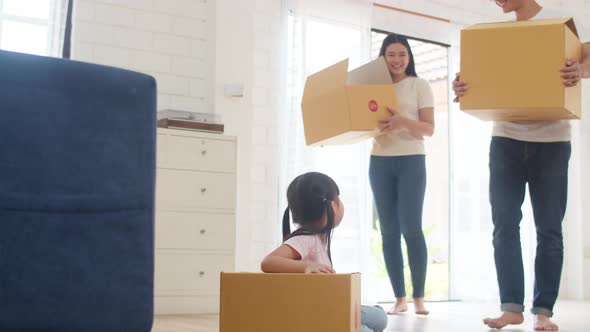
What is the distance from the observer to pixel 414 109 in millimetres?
3164

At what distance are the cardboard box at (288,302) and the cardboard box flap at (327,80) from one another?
1.40 meters

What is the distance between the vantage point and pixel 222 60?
3.80m

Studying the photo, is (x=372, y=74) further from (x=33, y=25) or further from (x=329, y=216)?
(x=33, y=25)

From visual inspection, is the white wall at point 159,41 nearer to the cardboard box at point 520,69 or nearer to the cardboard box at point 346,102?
the cardboard box at point 346,102

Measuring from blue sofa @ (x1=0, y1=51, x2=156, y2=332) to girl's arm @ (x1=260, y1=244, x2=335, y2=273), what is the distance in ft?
1.99

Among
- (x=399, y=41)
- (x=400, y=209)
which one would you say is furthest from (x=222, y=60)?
(x=400, y=209)

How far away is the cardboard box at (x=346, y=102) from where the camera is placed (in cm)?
283

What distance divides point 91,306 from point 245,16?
3022mm

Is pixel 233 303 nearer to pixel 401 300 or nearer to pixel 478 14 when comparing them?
pixel 401 300

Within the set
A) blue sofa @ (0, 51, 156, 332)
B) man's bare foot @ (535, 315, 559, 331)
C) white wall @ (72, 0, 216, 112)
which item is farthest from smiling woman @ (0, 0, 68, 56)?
blue sofa @ (0, 51, 156, 332)

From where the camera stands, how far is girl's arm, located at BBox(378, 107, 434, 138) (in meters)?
2.91

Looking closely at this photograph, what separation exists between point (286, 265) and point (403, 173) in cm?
152

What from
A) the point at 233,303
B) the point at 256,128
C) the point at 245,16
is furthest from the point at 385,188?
the point at 233,303

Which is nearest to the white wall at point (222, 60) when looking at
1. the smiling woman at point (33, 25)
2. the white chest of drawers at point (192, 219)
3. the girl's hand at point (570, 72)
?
the smiling woman at point (33, 25)
